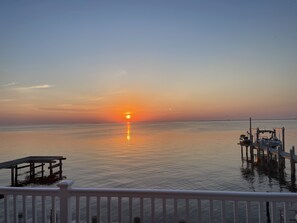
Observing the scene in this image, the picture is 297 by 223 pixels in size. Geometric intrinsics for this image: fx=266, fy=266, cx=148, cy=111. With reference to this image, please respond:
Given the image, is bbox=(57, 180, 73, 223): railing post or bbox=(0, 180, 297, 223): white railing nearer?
bbox=(0, 180, 297, 223): white railing

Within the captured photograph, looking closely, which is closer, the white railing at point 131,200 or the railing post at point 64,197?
the white railing at point 131,200

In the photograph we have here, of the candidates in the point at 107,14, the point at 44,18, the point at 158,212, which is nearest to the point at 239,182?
the point at 158,212

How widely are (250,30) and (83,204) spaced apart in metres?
15.8

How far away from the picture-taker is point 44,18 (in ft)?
45.9

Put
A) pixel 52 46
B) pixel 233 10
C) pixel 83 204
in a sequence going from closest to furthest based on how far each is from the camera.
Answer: pixel 233 10
pixel 83 204
pixel 52 46

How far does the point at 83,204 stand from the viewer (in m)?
15.6

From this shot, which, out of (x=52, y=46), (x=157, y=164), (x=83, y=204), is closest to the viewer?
(x=83, y=204)

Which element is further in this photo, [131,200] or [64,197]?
[64,197]

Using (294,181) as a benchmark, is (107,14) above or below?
above

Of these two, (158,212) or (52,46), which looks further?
(52,46)

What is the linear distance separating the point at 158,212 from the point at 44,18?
1202 cm

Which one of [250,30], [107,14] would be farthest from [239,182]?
[107,14]

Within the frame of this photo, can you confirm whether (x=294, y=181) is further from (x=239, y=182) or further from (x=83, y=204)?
(x=83, y=204)

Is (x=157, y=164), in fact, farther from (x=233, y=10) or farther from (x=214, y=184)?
(x=233, y=10)
